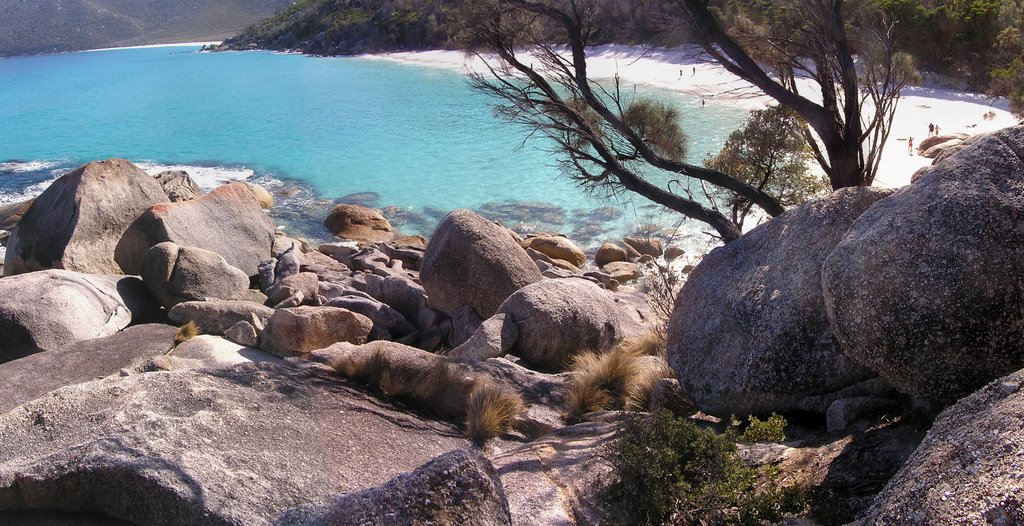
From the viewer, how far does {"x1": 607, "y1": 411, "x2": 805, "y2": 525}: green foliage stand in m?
3.51

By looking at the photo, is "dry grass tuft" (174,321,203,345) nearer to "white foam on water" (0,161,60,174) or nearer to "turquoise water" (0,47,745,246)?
"turquoise water" (0,47,745,246)

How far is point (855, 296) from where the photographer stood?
4102 millimetres

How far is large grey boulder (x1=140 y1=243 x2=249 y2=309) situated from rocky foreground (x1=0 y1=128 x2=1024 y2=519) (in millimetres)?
1214

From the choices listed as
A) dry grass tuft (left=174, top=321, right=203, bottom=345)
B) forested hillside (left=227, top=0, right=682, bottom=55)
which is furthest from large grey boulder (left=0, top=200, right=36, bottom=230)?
forested hillside (left=227, top=0, right=682, bottom=55)

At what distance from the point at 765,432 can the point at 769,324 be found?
89cm

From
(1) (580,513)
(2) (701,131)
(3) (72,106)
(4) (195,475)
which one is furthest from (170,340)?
(3) (72,106)

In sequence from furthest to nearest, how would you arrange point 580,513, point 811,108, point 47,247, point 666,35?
point 47,247 < point 666,35 < point 811,108 < point 580,513

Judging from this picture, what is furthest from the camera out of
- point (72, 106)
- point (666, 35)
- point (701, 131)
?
point (72, 106)

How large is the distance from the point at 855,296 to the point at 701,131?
2386 centimetres

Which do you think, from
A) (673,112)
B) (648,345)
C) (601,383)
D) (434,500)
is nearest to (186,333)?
(601,383)

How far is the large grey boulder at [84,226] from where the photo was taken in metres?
11.8

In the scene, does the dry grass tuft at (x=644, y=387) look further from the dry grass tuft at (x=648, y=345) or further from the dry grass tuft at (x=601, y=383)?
the dry grass tuft at (x=648, y=345)

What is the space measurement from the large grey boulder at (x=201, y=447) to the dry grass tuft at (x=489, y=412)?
21 cm

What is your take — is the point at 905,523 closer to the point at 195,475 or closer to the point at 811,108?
the point at 195,475
